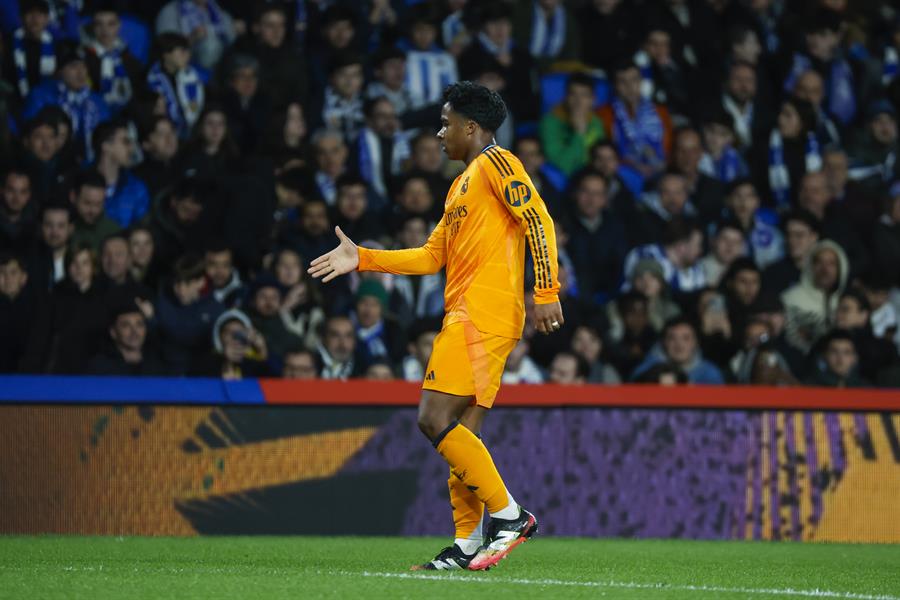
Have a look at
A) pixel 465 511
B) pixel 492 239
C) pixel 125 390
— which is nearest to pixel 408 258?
pixel 492 239

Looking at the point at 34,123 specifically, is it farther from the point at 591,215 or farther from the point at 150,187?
the point at 591,215

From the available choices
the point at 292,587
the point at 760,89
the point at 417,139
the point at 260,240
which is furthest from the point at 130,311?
the point at 760,89

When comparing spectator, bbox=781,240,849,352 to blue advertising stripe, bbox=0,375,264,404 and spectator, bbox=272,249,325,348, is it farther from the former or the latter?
blue advertising stripe, bbox=0,375,264,404

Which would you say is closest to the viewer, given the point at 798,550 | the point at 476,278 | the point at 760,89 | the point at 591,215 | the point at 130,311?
the point at 476,278

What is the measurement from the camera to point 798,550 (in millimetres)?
8875

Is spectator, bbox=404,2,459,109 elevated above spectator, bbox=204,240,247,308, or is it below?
above

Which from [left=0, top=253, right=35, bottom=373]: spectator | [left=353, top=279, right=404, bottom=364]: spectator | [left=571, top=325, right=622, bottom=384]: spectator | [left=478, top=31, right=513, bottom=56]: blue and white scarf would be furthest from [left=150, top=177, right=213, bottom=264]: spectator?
[left=478, top=31, right=513, bottom=56]: blue and white scarf

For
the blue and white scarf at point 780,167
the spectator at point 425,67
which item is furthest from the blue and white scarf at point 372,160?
the blue and white scarf at point 780,167

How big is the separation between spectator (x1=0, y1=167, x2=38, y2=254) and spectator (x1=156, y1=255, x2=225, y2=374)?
102cm

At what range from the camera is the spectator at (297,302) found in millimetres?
10984

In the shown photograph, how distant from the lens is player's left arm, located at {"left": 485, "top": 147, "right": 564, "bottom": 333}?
6.33m

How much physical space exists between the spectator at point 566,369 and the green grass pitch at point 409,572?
5.63 feet

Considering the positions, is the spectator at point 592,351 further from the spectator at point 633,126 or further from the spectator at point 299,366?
the spectator at point 633,126

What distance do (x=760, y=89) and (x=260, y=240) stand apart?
203 inches
